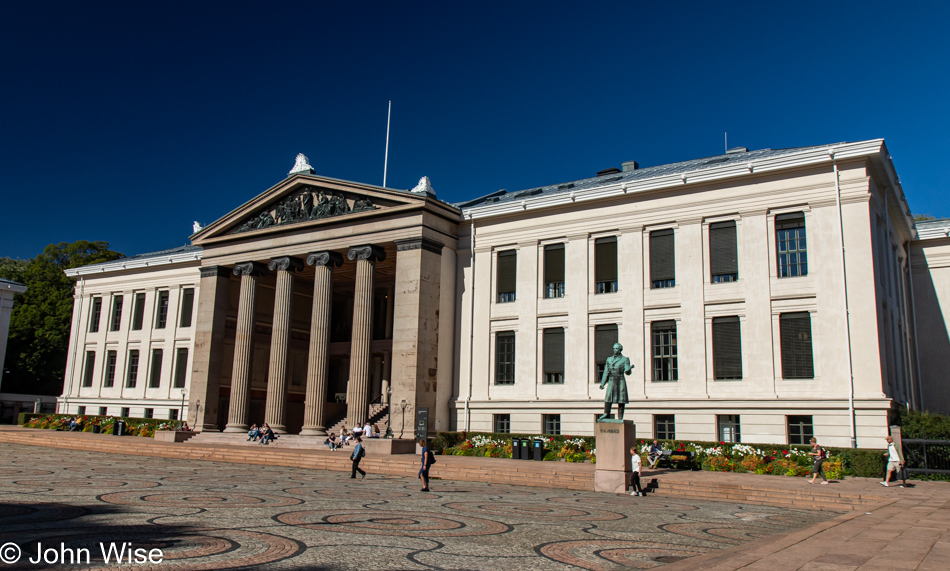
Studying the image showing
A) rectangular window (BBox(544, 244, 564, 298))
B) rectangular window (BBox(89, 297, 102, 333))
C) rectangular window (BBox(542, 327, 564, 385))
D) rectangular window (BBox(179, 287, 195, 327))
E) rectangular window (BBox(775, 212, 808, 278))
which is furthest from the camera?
rectangular window (BBox(89, 297, 102, 333))

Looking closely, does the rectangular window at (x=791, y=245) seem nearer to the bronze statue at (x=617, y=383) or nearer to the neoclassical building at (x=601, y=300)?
the neoclassical building at (x=601, y=300)

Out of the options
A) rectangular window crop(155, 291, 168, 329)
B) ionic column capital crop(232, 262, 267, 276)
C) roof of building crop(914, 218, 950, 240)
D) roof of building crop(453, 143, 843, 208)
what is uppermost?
roof of building crop(453, 143, 843, 208)

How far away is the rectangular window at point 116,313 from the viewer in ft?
196

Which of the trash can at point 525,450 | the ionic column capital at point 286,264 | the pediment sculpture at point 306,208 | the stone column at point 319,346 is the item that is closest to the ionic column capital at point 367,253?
the stone column at point 319,346

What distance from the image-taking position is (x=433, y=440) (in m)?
37.6

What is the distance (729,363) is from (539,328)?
33.3ft

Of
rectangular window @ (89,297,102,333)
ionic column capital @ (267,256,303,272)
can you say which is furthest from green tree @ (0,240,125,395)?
ionic column capital @ (267,256,303,272)

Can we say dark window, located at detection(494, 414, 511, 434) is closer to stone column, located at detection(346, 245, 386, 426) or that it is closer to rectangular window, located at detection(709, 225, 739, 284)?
stone column, located at detection(346, 245, 386, 426)

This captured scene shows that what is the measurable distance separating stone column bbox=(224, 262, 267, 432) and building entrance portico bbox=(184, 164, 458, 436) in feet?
0.22

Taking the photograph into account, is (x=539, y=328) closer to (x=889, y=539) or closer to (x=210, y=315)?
(x=210, y=315)

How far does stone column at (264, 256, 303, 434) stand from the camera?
4307 cm

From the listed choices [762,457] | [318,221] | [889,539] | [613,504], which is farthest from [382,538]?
[318,221]

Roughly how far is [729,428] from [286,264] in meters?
27.3

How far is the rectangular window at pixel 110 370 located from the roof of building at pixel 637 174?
32.5 meters
